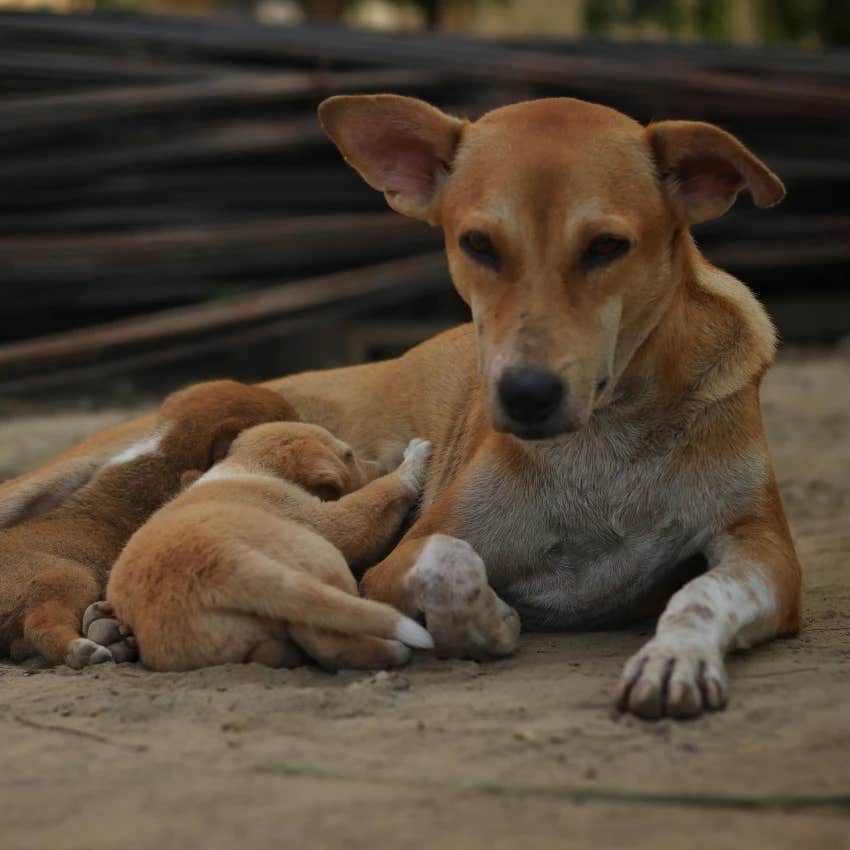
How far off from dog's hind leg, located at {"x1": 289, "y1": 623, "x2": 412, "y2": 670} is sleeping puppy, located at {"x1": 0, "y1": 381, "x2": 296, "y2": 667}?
0.60 m

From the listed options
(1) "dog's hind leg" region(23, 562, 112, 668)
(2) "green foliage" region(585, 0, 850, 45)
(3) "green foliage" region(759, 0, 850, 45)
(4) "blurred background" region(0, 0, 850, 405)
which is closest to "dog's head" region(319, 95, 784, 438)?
(1) "dog's hind leg" region(23, 562, 112, 668)

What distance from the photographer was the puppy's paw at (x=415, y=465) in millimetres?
4840

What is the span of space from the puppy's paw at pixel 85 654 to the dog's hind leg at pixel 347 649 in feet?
1.90

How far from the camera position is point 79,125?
8.69 metres

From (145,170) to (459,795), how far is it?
22.8ft

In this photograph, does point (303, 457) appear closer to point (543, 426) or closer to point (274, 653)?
point (274, 653)

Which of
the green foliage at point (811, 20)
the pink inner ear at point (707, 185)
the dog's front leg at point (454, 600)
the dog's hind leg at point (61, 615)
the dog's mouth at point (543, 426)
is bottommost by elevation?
the dog's hind leg at point (61, 615)

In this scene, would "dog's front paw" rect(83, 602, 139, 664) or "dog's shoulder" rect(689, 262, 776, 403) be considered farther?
"dog's shoulder" rect(689, 262, 776, 403)

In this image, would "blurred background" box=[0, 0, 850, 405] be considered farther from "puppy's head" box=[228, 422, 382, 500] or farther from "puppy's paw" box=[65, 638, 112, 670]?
"puppy's paw" box=[65, 638, 112, 670]

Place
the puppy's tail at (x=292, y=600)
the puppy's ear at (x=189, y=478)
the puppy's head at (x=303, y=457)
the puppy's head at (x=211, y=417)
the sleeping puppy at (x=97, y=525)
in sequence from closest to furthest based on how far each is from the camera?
the puppy's tail at (x=292, y=600)
the sleeping puppy at (x=97, y=525)
the puppy's head at (x=303, y=457)
the puppy's ear at (x=189, y=478)
the puppy's head at (x=211, y=417)

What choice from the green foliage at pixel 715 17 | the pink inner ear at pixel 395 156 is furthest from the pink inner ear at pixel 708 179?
the green foliage at pixel 715 17

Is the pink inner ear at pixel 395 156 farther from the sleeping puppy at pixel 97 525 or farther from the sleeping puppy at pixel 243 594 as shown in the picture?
the sleeping puppy at pixel 97 525

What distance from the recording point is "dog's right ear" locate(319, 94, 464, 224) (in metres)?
4.21

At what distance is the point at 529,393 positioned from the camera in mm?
3527
